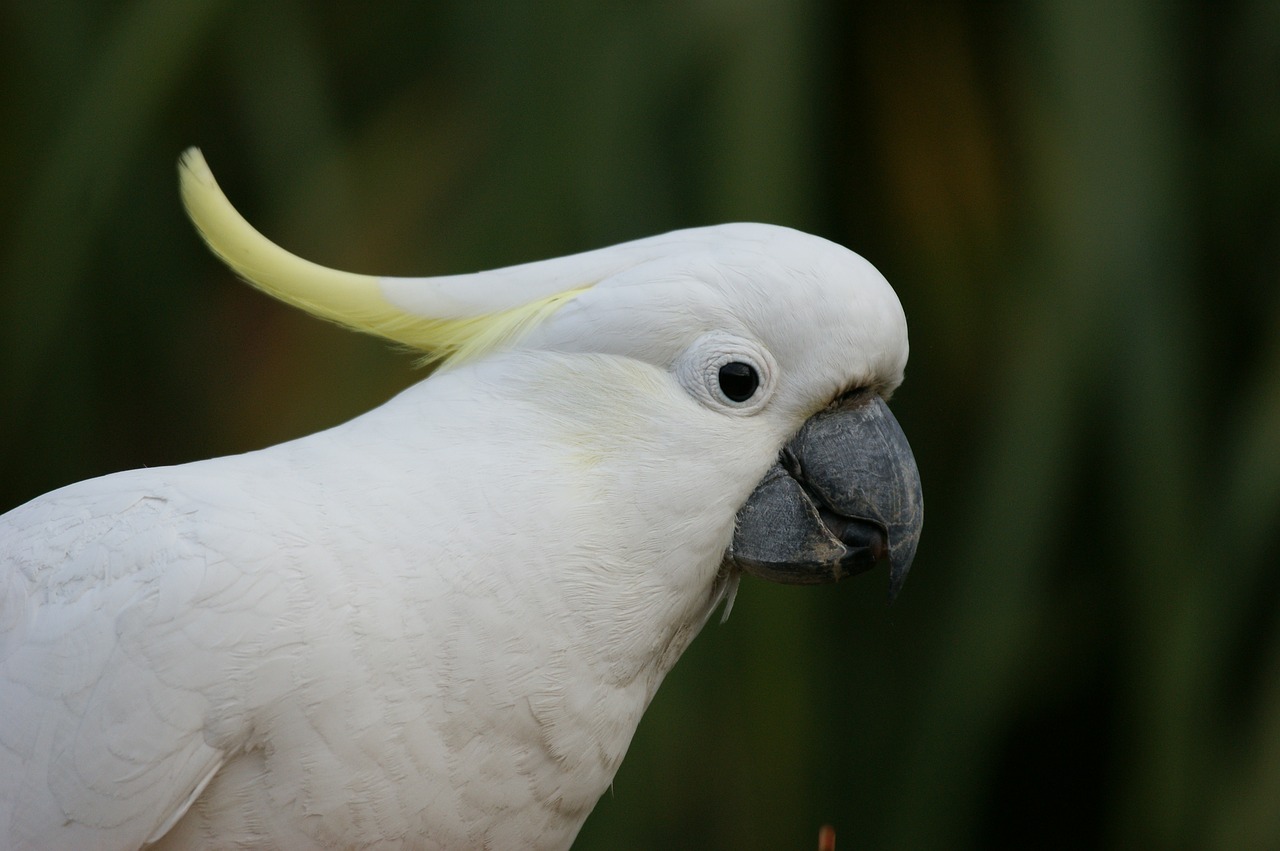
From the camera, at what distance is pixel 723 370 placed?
1027 millimetres

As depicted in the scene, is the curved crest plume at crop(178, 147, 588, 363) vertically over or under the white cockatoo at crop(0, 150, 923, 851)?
over

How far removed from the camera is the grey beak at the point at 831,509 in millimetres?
1051

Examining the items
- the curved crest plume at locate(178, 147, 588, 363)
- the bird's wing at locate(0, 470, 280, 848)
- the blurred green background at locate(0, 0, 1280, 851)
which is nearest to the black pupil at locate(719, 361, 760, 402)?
the curved crest plume at locate(178, 147, 588, 363)

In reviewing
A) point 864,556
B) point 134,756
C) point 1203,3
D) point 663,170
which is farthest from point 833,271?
point 1203,3

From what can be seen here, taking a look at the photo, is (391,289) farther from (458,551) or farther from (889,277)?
(889,277)

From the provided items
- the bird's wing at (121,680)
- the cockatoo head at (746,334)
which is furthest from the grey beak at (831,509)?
the bird's wing at (121,680)

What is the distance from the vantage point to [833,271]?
104 cm

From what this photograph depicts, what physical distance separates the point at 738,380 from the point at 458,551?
30cm

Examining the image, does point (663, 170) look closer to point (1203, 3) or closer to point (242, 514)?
point (1203, 3)

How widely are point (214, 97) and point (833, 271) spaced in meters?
1.80

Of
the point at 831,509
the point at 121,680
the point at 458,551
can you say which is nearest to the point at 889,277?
the point at 831,509

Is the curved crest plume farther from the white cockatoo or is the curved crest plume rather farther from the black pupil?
the black pupil

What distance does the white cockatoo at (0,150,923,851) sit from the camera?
91 centimetres

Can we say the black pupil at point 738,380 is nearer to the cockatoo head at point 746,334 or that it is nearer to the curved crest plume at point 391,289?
the cockatoo head at point 746,334
